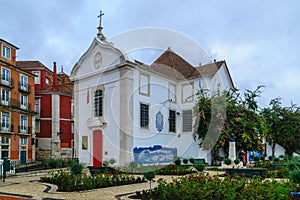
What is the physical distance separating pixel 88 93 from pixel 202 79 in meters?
9.10

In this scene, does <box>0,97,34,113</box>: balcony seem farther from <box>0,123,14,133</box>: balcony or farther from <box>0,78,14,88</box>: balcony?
<box>0,123,14,133</box>: balcony

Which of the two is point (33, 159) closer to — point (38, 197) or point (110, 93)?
point (110, 93)

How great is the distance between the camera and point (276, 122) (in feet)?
107

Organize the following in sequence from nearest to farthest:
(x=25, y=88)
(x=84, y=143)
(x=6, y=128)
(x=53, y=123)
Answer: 1. (x=84, y=143)
2. (x=6, y=128)
3. (x=25, y=88)
4. (x=53, y=123)

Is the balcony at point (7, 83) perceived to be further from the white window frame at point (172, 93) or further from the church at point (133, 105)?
the white window frame at point (172, 93)

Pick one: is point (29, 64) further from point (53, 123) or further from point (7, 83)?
point (7, 83)

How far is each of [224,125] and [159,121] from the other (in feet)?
15.7

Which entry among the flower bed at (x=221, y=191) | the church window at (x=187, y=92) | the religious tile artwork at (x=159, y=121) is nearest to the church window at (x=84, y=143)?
the religious tile artwork at (x=159, y=121)

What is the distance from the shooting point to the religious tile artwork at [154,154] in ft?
71.7

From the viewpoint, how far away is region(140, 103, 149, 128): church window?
73.7ft

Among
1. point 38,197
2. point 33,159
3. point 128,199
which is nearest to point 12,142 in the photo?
point 33,159

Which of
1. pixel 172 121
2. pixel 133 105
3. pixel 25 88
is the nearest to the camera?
pixel 133 105

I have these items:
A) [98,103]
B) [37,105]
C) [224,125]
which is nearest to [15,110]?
[37,105]

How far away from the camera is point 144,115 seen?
74.5ft
